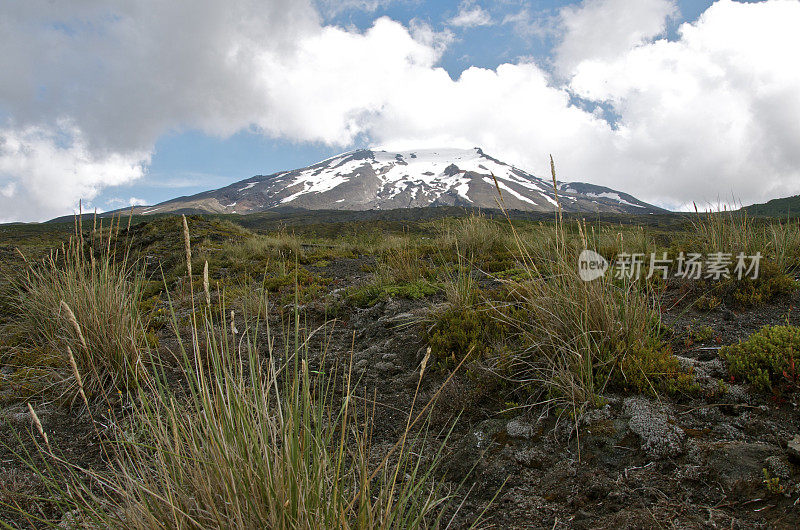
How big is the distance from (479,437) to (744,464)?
1374 mm

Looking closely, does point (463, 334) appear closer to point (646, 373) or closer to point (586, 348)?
point (586, 348)

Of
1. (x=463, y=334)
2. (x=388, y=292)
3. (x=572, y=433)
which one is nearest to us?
(x=572, y=433)

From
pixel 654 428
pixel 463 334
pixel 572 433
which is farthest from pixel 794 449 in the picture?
pixel 463 334

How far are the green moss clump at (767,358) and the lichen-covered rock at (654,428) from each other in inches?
26.2

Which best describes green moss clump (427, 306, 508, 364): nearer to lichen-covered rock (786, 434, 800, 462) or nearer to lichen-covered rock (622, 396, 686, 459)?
lichen-covered rock (622, 396, 686, 459)

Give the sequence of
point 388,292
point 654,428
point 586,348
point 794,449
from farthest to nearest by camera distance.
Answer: point 388,292, point 586,348, point 654,428, point 794,449

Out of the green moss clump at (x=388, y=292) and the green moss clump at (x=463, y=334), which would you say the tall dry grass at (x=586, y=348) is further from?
the green moss clump at (x=388, y=292)

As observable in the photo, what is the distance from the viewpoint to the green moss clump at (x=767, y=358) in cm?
250

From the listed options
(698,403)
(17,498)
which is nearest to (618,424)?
(698,403)

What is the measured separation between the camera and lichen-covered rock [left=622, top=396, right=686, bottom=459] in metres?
2.24

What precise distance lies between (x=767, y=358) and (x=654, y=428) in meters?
0.96

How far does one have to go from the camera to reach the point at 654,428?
236cm

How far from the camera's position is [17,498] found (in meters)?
2.29

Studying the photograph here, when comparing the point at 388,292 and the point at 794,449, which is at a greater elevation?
the point at 388,292
